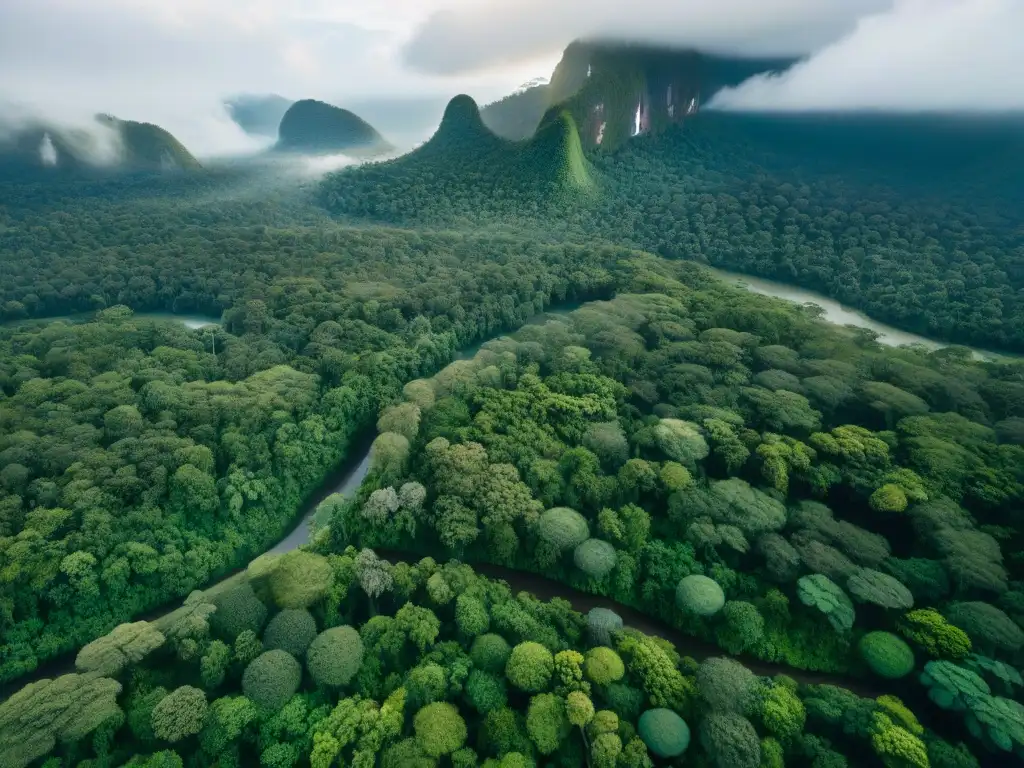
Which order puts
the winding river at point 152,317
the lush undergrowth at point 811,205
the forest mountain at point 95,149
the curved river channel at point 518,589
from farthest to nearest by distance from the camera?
1. the forest mountain at point 95,149
2. the lush undergrowth at point 811,205
3. the winding river at point 152,317
4. the curved river channel at point 518,589

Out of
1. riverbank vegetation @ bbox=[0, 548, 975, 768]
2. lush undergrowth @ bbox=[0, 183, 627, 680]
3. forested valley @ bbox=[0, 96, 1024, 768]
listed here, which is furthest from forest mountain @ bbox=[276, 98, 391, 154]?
riverbank vegetation @ bbox=[0, 548, 975, 768]

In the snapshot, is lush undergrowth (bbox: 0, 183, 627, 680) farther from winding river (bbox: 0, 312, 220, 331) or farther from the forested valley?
winding river (bbox: 0, 312, 220, 331)

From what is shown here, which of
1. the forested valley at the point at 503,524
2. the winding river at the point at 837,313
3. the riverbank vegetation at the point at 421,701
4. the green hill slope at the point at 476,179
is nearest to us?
the riverbank vegetation at the point at 421,701

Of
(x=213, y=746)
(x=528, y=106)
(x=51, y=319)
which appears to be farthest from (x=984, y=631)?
(x=528, y=106)

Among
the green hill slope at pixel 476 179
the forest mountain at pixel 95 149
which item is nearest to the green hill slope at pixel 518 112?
the green hill slope at pixel 476 179

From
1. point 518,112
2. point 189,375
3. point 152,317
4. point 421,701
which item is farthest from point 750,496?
point 518,112

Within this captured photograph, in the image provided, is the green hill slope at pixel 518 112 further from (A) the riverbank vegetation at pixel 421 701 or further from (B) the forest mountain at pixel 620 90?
(A) the riverbank vegetation at pixel 421 701
